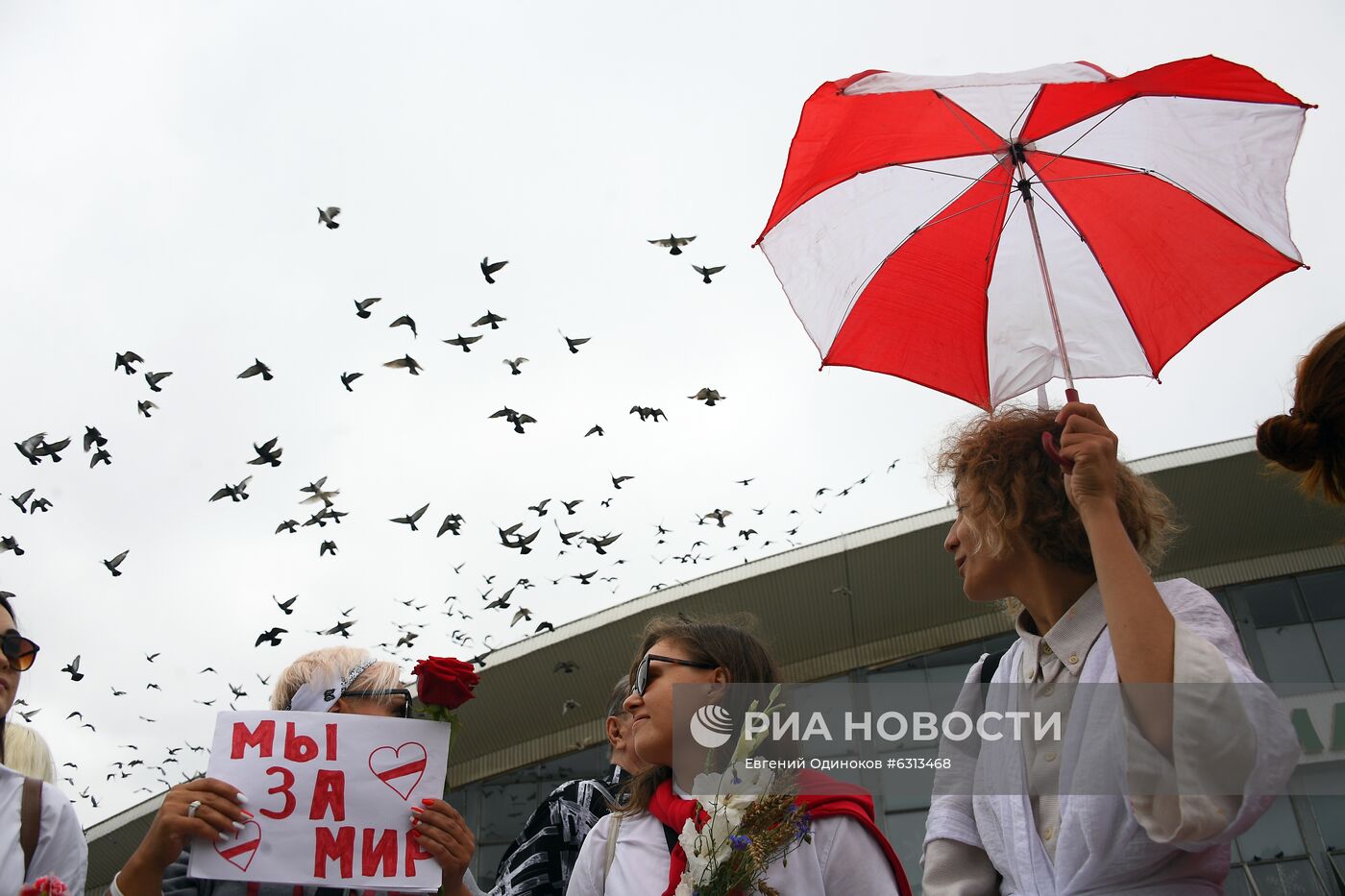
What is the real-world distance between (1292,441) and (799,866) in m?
1.54

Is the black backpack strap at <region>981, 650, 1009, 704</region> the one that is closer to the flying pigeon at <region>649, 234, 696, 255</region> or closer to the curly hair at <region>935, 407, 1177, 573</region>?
the curly hair at <region>935, 407, 1177, 573</region>

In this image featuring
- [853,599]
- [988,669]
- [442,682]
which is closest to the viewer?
[988,669]

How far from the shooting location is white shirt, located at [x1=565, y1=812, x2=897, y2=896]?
2727mm

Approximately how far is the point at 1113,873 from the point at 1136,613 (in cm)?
51

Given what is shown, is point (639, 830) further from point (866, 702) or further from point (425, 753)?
point (866, 702)

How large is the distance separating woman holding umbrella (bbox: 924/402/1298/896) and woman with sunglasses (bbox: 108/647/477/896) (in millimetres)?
1465

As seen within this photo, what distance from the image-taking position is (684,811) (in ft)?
9.62

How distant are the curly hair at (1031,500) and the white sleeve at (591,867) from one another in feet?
4.35

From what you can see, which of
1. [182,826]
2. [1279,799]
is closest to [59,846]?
[182,826]

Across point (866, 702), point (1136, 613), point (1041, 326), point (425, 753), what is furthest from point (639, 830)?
point (866, 702)

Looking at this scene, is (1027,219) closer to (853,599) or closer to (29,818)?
(29,818)

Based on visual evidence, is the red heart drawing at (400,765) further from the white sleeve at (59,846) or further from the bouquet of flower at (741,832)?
the bouquet of flower at (741,832)

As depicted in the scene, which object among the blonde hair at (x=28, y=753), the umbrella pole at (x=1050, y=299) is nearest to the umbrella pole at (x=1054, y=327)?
the umbrella pole at (x=1050, y=299)

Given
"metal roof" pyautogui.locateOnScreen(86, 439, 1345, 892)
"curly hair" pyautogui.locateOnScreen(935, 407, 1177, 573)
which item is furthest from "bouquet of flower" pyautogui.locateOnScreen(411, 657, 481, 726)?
"metal roof" pyautogui.locateOnScreen(86, 439, 1345, 892)
